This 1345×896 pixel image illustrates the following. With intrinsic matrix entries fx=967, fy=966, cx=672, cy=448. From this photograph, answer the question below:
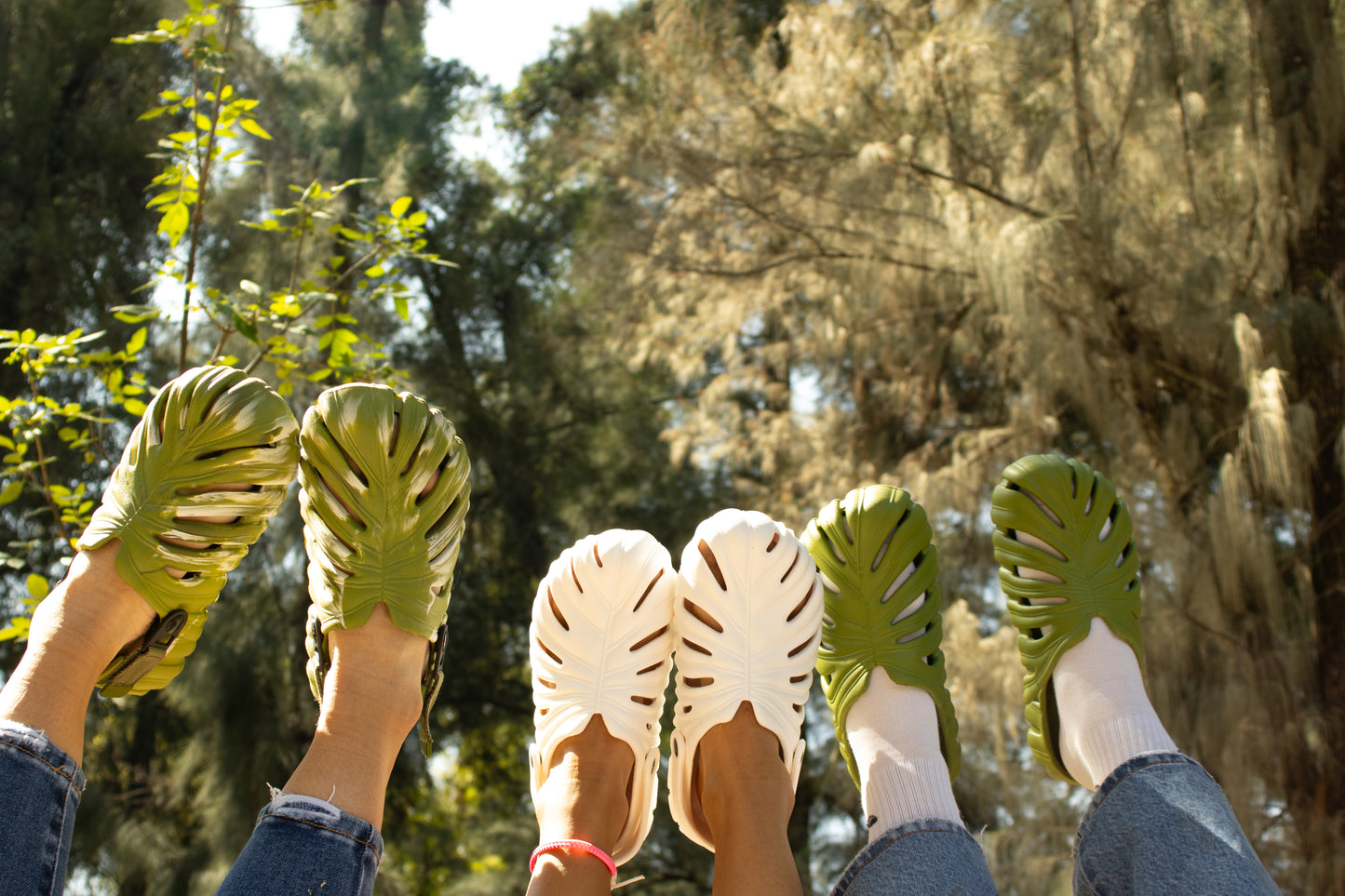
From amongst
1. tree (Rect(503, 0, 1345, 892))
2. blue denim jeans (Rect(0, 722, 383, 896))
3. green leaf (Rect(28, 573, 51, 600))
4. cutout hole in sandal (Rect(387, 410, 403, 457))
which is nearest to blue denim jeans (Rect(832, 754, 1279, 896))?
blue denim jeans (Rect(0, 722, 383, 896))

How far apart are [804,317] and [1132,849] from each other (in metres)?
3.55

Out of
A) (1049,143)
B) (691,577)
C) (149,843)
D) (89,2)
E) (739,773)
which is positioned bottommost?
(149,843)

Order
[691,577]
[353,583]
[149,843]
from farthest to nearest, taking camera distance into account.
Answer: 1. [149,843]
2. [691,577]
3. [353,583]

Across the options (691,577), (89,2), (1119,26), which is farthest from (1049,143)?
(89,2)

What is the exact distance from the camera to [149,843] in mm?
4035

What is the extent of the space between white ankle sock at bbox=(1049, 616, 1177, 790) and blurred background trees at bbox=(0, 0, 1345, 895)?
1190 mm

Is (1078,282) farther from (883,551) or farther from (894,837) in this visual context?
(894,837)

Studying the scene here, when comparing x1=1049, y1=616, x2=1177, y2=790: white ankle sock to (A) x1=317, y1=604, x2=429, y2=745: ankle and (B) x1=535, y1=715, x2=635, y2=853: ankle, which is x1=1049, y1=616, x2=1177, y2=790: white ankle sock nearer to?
(B) x1=535, y1=715, x2=635, y2=853: ankle

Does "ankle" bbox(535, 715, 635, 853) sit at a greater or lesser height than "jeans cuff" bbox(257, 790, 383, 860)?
lesser

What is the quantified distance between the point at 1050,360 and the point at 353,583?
247 centimetres

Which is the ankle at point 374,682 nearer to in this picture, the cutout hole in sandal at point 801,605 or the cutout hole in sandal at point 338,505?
the cutout hole in sandal at point 338,505

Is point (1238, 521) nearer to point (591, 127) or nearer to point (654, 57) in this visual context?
point (654, 57)

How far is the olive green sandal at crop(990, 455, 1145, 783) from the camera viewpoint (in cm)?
118

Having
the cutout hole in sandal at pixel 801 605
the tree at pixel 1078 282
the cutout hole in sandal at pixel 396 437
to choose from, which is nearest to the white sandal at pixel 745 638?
the cutout hole in sandal at pixel 801 605
